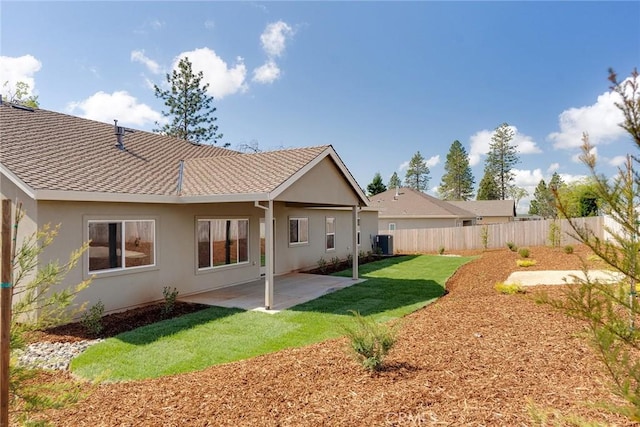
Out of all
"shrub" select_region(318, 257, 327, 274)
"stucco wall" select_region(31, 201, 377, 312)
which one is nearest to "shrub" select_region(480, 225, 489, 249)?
"shrub" select_region(318, 257, 327, 274)

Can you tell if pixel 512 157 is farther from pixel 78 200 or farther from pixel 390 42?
pixel 78 200

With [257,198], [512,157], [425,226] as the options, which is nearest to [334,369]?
[257,198]

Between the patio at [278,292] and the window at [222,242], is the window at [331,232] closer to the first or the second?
the patio at [278,292]

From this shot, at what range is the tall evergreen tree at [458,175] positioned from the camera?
60656mm

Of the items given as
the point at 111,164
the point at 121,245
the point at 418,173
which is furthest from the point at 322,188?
the point at 418,173

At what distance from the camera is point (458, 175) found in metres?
60.9

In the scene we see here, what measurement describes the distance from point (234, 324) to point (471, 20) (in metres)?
11.7

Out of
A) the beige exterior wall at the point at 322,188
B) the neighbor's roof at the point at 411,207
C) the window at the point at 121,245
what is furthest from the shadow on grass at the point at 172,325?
the neighbor's roof at the point at 411,207

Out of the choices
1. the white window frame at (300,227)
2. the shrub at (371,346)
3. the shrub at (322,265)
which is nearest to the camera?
the shrub at (371,346)

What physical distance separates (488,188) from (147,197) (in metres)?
55.2

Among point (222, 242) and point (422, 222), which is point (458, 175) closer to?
point (422, 222)

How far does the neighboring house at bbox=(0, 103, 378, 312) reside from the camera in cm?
789

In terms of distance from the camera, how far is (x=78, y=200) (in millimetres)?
7766

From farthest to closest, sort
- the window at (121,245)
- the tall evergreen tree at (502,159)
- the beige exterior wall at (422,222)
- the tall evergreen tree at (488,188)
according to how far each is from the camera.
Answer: the tall evergreen tree at (488,188) → the tall evergreen tree at (502,159) → the beige exterior wall at (422,222) → the window at (121,245)
